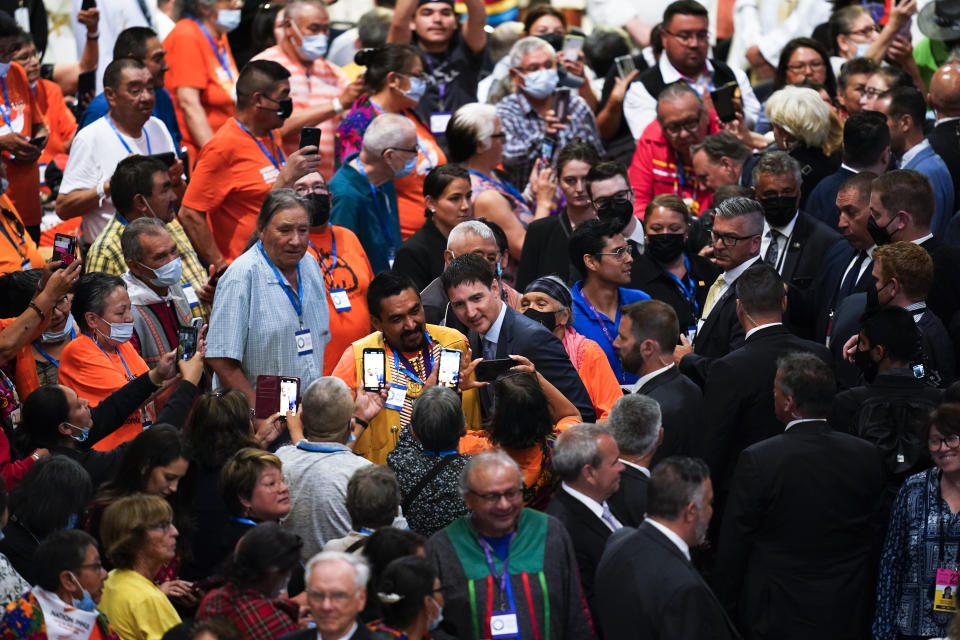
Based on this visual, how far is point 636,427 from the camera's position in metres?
5.52

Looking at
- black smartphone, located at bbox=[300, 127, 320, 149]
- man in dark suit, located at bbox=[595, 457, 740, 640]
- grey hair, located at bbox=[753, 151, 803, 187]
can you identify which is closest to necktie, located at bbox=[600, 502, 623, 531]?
man in dark suit, located at bbox=[595, 457, 740, 640]

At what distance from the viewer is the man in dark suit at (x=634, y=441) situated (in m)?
5.45

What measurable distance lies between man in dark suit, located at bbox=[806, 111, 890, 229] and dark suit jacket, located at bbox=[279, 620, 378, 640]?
4.40 metres

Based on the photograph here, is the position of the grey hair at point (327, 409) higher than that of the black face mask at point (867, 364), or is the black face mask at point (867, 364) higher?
the grey hair at point (327, 409)

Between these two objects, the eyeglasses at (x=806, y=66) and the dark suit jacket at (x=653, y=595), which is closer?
the dark suit jacket at (x=653, y=595)

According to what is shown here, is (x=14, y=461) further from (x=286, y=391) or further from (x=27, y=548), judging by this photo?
(x=286, y=391)

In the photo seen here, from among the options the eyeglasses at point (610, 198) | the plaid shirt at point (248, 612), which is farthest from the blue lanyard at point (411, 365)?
the eyeglasses at point (610, 198)

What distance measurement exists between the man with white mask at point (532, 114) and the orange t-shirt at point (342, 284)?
91.4 inches

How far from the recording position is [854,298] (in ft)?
22.0

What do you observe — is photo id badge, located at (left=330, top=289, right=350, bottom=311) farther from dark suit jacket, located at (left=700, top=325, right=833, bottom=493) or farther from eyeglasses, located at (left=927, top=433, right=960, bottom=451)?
eyeglasses, located at (left=927, top=433, right=960, bottom=451)

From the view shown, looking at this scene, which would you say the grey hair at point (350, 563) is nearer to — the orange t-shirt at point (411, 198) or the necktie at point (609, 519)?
the necktie at point (609, 519)

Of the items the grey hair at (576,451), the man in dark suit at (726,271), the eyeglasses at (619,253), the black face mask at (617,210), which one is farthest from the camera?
the black face mask at (617,210)

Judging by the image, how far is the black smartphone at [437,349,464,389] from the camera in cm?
591

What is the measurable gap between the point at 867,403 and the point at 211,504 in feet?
8.87
